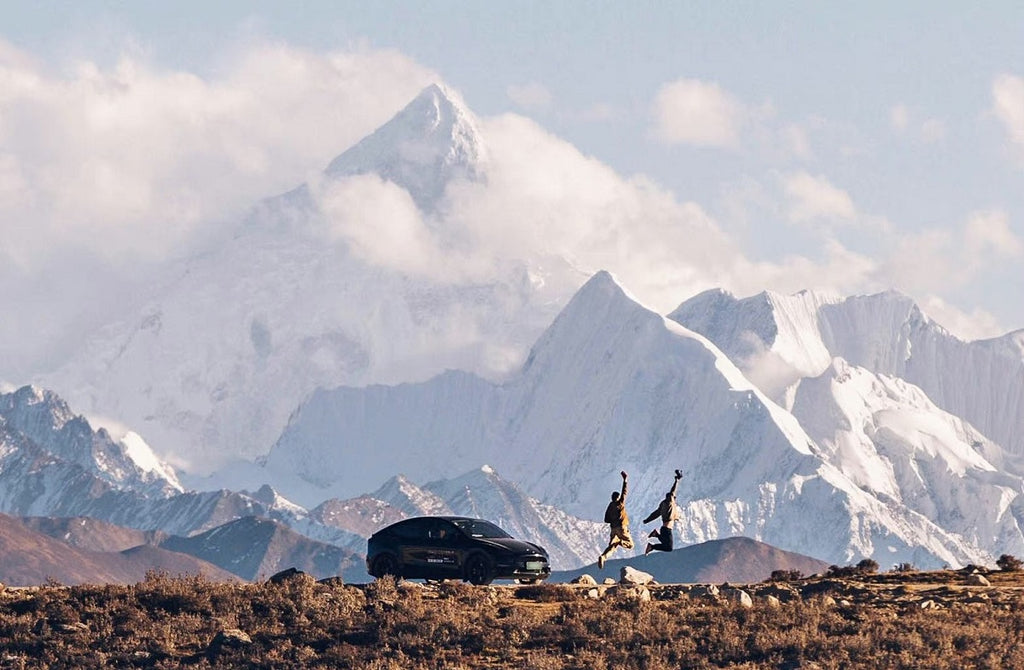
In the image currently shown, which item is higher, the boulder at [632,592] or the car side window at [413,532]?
the car side window at [413,532]

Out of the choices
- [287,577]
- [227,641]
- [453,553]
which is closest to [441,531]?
[453,553]

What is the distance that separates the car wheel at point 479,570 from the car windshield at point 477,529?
76 cm

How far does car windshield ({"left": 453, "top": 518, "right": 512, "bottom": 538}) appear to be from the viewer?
69688 millimetres

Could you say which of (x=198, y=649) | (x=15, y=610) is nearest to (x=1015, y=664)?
(x=198, y=649)

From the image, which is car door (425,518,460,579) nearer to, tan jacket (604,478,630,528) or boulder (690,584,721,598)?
tan jacket (604,478,630,528)

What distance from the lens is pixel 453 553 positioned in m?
69.2

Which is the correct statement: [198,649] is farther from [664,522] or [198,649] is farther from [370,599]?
[664,522]

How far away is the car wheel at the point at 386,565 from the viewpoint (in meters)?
70.2

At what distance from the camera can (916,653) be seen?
56.7 metres

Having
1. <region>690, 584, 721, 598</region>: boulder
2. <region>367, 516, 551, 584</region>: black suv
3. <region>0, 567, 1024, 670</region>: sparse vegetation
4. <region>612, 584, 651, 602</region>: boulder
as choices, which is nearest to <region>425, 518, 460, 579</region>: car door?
<region>367, 516, 551, 584</region>: black suv

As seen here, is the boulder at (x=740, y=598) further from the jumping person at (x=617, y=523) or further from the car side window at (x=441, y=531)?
the car side window at (x=441, y=531)

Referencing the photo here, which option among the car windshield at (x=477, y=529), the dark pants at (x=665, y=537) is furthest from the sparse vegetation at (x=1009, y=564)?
the car windshield at (x=477, y=529)

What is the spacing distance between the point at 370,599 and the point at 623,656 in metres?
8.85

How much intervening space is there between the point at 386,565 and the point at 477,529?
9.94 feet
